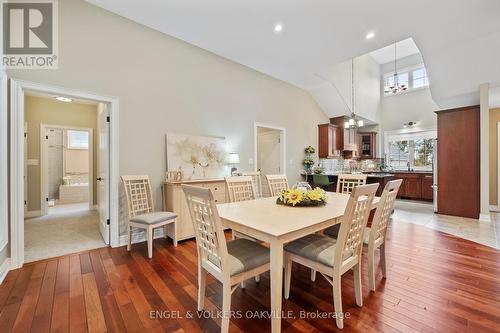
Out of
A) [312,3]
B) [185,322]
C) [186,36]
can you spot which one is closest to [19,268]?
[185,322]

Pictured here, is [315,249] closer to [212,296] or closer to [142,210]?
[212,296]

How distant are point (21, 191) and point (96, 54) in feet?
6.29

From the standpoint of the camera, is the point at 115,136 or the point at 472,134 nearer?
the point at 115,136

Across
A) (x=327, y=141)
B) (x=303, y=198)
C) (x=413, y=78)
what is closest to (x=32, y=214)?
(x=303, y=198)

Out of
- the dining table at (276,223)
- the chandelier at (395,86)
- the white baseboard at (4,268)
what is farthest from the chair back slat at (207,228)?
the chandelier at (395,86)

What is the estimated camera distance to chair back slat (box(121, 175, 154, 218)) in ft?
10.1

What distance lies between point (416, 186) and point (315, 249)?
693cm

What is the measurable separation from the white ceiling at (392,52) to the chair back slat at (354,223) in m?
7.21

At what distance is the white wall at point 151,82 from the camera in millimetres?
2789

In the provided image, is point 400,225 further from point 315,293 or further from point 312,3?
point 312,3

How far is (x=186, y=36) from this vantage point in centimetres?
362

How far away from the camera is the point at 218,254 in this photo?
4.90ft

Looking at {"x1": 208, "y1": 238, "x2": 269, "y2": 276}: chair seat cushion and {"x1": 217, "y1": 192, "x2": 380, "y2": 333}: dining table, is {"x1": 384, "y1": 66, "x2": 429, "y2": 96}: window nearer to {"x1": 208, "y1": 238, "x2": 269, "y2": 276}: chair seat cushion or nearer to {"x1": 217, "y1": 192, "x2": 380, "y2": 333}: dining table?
{"x1": 217, "y1": 192, "x2": 380, "y2": 333}: dining table

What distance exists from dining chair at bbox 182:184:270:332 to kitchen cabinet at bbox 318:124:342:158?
5.23 m
